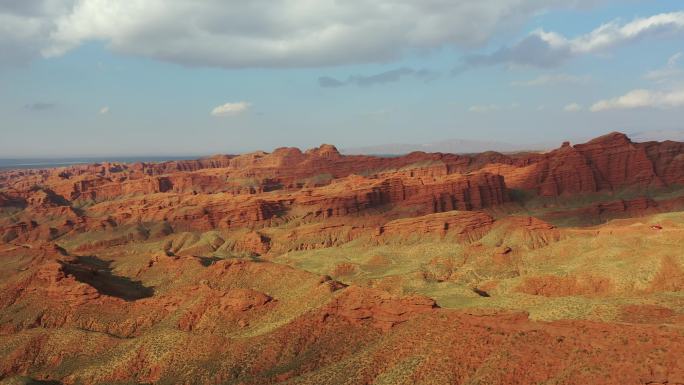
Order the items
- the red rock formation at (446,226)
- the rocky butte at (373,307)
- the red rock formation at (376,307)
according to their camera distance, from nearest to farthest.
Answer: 1. the rocky butte at (373,307)
2. the red rock formation at (376,307)
3. the red rock formation at (446,226)

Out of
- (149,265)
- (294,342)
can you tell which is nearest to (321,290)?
(294,342)

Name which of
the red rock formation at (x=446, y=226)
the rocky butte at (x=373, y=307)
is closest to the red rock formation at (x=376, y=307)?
the rocky butte at (x=373, y=307)

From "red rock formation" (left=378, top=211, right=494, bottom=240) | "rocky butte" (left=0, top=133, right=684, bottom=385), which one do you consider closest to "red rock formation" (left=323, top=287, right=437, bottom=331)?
"rocky butte" (left=0, top=133, right=684, bottom=385)

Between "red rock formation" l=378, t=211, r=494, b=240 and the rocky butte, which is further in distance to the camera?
"red rock formation" l=378, t=211, r=494, b=240

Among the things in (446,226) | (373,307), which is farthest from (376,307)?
(446,226)

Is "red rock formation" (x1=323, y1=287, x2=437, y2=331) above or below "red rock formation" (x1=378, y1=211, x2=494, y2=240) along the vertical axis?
above

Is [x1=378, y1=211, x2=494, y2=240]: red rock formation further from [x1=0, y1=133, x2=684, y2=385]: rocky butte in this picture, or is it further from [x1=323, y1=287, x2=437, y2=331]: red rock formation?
[x1=323, y1=287, x2=437, y2=331]: red rock formation

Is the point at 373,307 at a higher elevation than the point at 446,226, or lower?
higher

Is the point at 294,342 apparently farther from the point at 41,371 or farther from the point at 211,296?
the point at 41,371

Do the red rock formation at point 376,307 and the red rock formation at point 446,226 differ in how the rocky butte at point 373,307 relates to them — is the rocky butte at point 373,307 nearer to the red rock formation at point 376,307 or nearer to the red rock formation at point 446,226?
the red rock formation at point 376,307

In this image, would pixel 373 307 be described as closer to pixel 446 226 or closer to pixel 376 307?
pixel 376 307

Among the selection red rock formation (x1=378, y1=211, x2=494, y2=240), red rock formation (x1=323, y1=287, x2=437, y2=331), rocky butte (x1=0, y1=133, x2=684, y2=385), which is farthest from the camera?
red rock formation (x1=378, y1=211, x2=494, y2=240)
